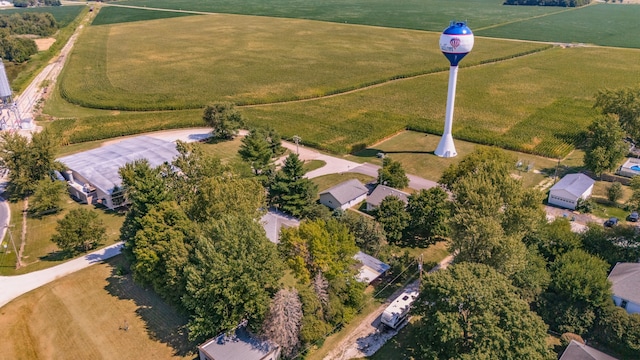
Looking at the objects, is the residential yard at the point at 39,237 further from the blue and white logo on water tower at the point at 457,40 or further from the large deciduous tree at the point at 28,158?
the blue and white logo on water tower at the point at 457,40

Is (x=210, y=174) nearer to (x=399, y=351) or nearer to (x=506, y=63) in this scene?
(x=399, y=351)

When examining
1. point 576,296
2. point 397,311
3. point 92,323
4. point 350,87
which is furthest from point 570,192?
point 350,87

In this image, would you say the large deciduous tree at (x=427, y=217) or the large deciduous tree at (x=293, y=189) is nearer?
the large deciduous tree at (x=427, y=217)

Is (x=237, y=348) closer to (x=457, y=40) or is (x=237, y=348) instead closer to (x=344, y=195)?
(x=344, y=195)

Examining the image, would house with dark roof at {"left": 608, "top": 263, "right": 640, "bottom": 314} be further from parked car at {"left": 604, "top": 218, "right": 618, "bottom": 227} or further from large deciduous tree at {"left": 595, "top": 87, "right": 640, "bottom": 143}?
large deciduous tree at {"left": 595, "top": 87, "right": 640, "bottom": 143}

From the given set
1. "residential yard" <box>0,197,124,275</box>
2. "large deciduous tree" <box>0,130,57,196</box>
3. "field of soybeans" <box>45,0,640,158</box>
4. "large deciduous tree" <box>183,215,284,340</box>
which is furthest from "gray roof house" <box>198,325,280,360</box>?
"field of soybeans" <box>45,0,640,158</box>

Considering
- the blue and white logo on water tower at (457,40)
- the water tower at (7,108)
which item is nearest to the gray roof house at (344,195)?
the blue and white logo on water tower at (457,40)
